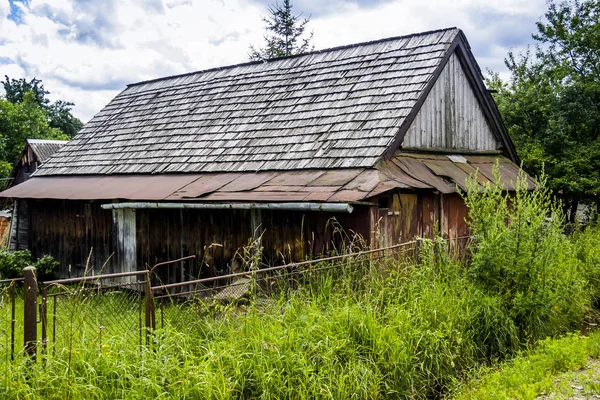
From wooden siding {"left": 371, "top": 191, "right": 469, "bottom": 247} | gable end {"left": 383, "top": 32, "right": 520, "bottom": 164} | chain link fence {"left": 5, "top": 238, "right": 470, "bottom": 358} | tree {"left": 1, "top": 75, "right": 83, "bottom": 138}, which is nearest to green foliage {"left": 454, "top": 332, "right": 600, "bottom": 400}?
chain link fence {"left": 5, "top": 238, "right": 470, "bottom": 358}

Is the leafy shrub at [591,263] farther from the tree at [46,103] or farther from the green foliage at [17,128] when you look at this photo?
the tree at [46,103]

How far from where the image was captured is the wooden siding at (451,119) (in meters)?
11.4

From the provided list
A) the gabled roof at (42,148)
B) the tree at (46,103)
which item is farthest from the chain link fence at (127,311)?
the tree at (46,103)

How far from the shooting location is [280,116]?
40.1ft

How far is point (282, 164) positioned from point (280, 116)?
2008 mm

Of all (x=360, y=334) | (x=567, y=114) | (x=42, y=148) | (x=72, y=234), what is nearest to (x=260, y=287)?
(x=360, y=334)

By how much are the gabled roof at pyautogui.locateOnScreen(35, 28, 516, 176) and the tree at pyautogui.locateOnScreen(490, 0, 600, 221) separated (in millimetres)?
4226

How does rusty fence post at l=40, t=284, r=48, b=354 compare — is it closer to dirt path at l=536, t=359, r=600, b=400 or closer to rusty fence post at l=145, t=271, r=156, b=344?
rusty fence post at l=145, t=271, r=156, b=344

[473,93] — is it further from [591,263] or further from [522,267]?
[522,267]

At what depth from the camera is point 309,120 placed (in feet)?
37.8

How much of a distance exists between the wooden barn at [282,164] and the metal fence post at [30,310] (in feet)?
11.4

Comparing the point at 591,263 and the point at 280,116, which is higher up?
the point at 280,116

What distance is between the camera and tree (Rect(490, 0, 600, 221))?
1655 centimetres

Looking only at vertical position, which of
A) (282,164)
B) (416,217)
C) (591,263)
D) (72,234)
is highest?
(282,164)
